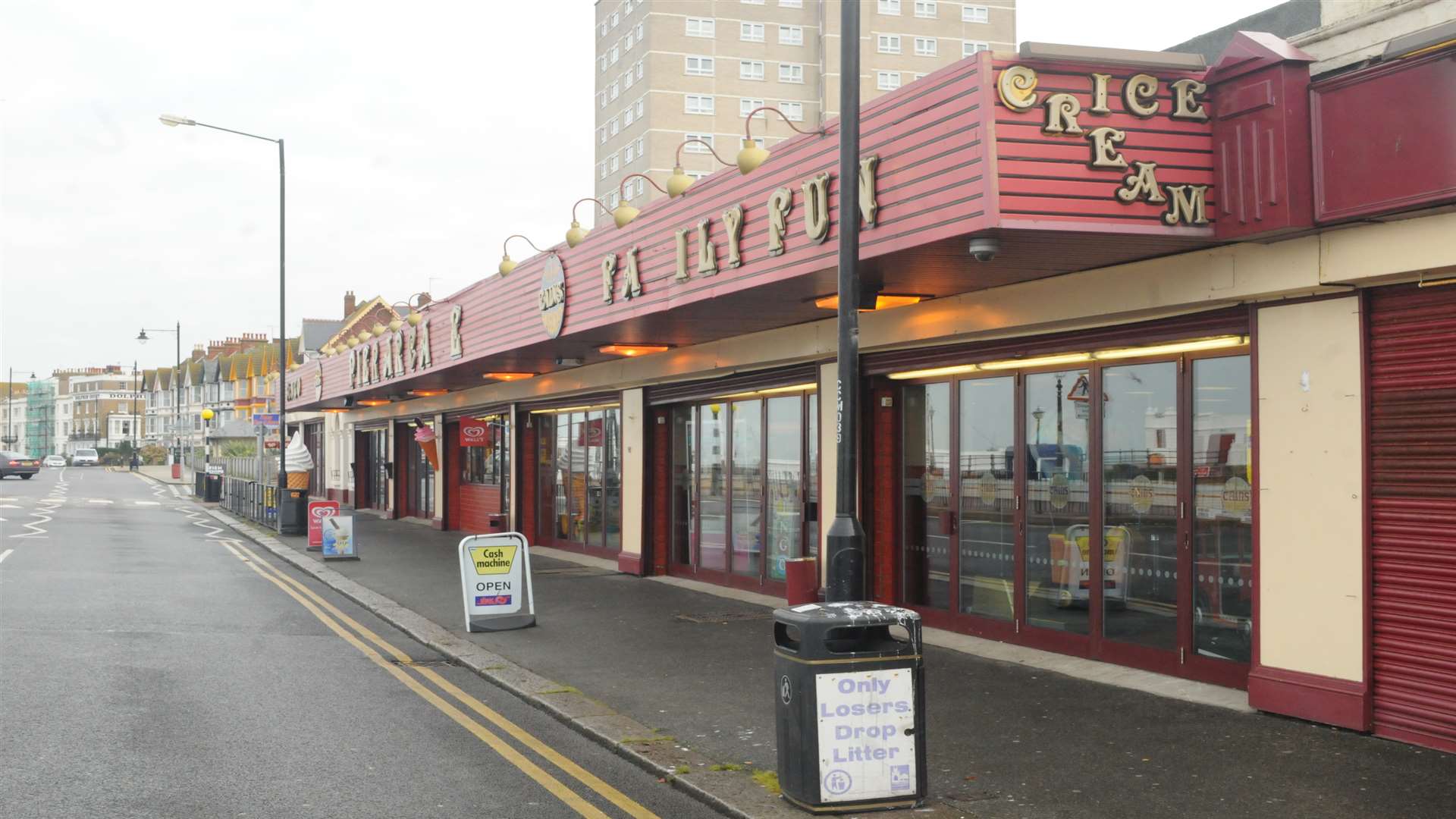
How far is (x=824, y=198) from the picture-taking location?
971 cm

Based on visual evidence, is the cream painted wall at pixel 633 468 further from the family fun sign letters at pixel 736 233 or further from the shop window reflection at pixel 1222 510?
the shop window reflection at pixel 1222 510

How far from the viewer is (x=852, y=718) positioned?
6.08 meters

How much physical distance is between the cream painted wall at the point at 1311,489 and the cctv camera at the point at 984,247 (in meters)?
1.96

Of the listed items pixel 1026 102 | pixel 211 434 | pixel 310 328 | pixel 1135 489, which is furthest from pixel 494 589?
pixel 310 328

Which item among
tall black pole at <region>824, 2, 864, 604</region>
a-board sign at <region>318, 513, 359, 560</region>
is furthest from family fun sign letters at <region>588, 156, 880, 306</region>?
a-board sign at <region>318, 513, 359, 560</region>

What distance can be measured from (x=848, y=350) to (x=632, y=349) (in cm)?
1043

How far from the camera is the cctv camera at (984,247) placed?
8.12m

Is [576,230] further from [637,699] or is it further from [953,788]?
[953,788]

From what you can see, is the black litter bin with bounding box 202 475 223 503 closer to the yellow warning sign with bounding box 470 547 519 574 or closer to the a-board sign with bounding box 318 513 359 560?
the a-board sign with bounding box 318 513 359 560

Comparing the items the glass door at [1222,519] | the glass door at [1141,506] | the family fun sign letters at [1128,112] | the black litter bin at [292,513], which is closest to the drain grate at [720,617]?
the glass door at [1141,506]

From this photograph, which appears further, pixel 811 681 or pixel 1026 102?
pixel 1026 102

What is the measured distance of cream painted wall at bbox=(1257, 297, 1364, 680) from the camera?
304 inches

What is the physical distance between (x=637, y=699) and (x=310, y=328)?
65.6m

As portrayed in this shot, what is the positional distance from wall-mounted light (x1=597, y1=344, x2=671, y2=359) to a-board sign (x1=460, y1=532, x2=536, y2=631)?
14.5 ft
